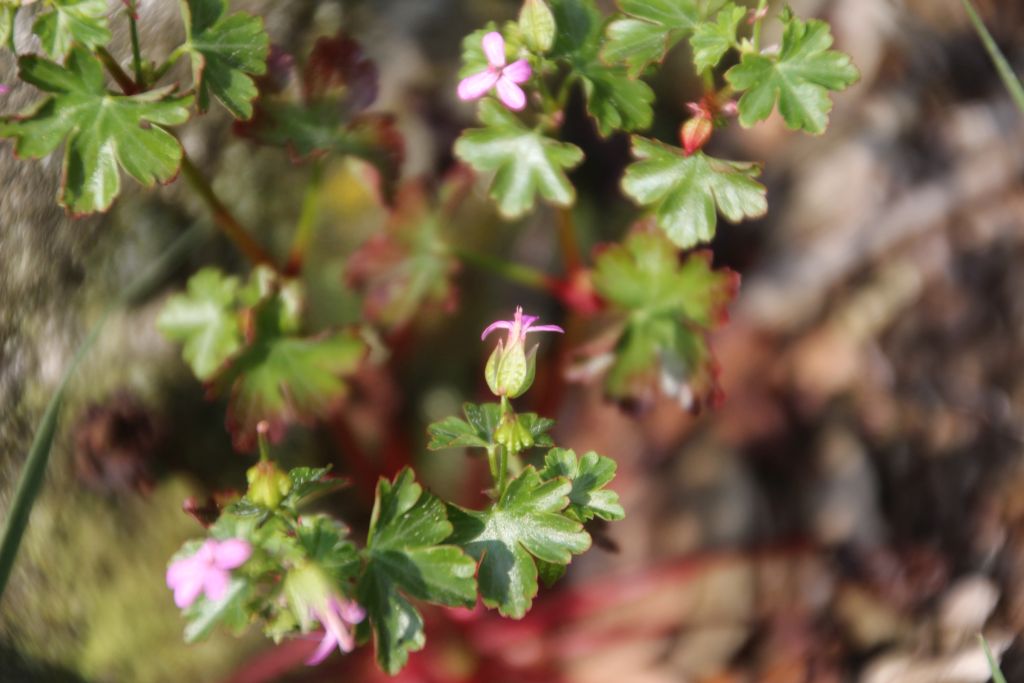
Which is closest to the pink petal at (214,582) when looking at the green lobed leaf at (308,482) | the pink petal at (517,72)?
the green lobed leaf at (308,482)

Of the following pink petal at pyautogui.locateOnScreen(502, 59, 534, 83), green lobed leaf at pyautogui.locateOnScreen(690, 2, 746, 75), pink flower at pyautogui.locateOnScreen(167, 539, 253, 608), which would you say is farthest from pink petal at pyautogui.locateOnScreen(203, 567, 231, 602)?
green lobed leaf at pyautogui.locateOnScreen(690, 2, 746, 75)

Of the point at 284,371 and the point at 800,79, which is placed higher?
the point at 800,79

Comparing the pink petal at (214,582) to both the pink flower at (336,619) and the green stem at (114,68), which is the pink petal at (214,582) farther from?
the green stem at (114,68)

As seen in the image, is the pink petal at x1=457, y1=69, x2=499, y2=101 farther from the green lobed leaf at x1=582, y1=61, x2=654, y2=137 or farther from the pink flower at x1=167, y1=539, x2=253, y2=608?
the pink flower at x1=167, y1=539, x2=253, y2=608

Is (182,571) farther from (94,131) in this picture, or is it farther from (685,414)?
(685,414)

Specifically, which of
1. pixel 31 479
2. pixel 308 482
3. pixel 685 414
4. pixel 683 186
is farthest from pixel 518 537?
pixel 685 414
